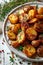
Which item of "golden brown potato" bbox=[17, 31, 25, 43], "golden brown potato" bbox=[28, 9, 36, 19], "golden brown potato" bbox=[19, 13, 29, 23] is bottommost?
"golden brown potato" bbox=[17, 31, 25, 43]

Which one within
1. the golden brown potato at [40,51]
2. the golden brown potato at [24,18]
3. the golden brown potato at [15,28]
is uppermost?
the golden brown potato at [24,18]

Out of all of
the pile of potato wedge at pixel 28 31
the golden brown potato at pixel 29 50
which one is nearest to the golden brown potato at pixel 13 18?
the pile of potato wedge at pixel 28 31

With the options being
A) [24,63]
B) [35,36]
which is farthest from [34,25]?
[24,63]

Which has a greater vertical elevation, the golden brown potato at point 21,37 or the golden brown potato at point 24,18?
the golden brown potato at point 24,18

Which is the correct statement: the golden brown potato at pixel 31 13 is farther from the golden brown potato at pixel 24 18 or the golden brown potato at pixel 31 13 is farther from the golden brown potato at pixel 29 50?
the golden brown potato at pixel 29 50

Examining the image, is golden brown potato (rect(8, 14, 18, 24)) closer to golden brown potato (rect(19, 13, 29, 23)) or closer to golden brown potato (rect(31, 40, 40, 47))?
golden brown potato (rect(19, 13, 29, 23))

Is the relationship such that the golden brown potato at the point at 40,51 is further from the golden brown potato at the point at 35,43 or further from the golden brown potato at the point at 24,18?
the golden brown potato at the point at 24,18

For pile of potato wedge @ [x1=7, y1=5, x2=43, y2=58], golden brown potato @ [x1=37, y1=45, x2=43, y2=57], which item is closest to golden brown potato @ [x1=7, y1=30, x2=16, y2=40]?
pile of potato wedge @ [x1=7, y1=5, x2=43, y2=58]

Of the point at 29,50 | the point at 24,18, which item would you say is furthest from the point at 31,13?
the point at 29,50

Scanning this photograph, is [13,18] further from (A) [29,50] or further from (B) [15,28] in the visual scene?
(A) [29,50]
